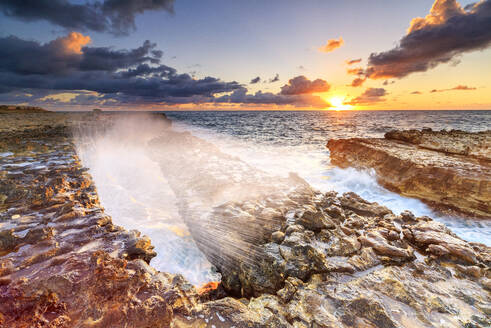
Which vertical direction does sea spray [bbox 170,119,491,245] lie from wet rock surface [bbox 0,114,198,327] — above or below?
below

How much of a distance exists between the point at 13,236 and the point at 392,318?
248 inches

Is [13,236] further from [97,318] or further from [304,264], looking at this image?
[304,264]

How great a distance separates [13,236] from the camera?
11.8 feet

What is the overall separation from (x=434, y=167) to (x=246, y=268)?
803cm

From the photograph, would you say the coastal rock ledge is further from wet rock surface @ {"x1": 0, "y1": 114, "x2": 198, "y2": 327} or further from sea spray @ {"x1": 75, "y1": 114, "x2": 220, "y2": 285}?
wet rock surface @ {"x1": 0, "y1": 114, "x2": 198, "y2": 327}

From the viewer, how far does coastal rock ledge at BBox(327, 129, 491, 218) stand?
6328 mm

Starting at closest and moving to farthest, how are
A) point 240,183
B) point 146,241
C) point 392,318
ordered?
1. point 392,318
2. point 146,241
3. point 240,183

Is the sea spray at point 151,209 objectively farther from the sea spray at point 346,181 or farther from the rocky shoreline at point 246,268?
the sea spray at point 346,181

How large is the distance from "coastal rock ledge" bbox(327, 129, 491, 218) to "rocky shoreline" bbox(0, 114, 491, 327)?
7.83 feet

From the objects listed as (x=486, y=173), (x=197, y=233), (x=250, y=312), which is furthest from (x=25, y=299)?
(x=486, y=173)

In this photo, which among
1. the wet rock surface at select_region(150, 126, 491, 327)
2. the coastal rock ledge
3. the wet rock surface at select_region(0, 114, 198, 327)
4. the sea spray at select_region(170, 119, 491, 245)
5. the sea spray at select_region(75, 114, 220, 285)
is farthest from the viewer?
the coastal rock ledge

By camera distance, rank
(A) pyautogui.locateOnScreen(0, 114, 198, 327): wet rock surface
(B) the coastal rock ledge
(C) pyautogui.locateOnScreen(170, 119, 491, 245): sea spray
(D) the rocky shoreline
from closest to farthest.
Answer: (A) pyautogui.locateOnScreen(0, 114, 198, 327): wet rock surface < (D) the rocky shoreline < (C) pyautogui.locateOnScreen(170, 119, 491, 245): sea spray < (B) the coastal rock ledge

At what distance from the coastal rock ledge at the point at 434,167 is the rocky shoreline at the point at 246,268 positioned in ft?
7.83

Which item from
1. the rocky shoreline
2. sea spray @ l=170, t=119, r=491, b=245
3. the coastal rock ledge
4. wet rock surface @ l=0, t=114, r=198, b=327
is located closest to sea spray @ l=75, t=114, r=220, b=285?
the rocky shoreline
